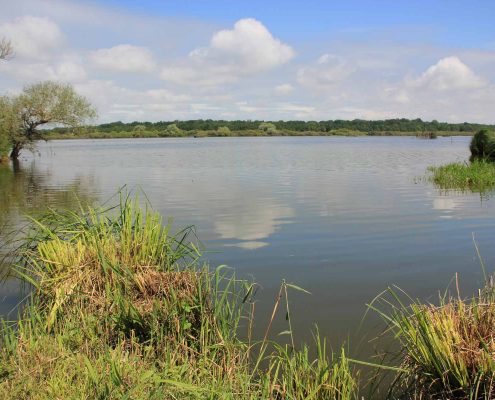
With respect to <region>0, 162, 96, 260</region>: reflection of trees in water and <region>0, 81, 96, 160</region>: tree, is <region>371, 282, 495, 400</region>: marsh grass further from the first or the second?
<region>0, 81, 96, 160</region>: tree

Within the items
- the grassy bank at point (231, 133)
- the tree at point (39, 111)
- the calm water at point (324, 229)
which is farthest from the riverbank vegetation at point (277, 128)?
the calm water at point (324, 229)

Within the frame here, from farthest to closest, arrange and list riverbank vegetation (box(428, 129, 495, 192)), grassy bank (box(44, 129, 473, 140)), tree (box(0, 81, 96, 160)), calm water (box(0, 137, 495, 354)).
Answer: grassy bank (box(44, 129, 473, 140))
tree (box(0, 81, 96, 160))
riverbank vegetation (box(428, 129, 495, 192))
calm water (box(0, 137, 495, 354))

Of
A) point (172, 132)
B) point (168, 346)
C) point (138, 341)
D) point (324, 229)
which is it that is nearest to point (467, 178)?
point (324, 229)

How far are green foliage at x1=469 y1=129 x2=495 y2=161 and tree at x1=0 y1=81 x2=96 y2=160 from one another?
36.5m

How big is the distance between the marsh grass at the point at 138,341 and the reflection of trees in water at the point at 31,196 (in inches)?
199

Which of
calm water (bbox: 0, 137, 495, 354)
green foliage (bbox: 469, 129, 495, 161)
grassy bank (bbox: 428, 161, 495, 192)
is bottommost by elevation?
calm water (bbox: 0, 137, 495, 354)

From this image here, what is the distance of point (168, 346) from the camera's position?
5.13 metres

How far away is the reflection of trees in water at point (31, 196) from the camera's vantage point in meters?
15.5

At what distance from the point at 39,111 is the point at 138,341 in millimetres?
46268

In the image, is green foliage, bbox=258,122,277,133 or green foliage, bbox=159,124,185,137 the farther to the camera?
green foliage, bbox=258,122,277,133

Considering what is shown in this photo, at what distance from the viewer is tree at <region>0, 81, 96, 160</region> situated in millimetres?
45447

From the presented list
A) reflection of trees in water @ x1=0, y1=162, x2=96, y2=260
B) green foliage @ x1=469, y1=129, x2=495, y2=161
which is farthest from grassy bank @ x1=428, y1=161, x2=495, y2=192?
reflection of trees in water @ x1=0, y1=162, x2=96, y2=260

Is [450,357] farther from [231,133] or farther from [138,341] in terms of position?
[231,133]

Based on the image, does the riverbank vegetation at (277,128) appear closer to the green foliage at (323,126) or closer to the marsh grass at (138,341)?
the green foliage at (323,126)
